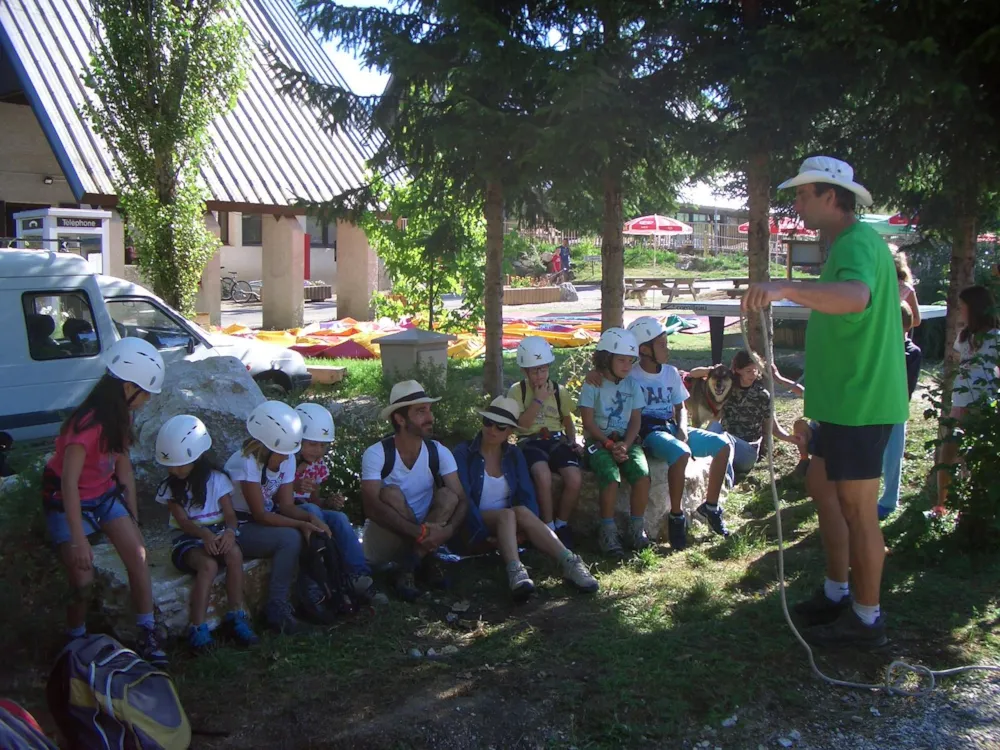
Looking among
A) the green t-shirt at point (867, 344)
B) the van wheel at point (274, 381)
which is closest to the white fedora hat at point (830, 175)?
the green t-shirt at point (867, 344)

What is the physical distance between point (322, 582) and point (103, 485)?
1.21 meters

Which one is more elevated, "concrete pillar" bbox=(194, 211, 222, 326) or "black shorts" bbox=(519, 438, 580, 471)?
"concrete pillar" bbox=(194, 211, 222, 326)

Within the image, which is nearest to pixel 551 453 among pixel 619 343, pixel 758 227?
pixel 619 343

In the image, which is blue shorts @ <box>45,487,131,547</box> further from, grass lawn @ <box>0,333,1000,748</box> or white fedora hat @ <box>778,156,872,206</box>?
white fedora hat @ <box>778,156,872,206</box>

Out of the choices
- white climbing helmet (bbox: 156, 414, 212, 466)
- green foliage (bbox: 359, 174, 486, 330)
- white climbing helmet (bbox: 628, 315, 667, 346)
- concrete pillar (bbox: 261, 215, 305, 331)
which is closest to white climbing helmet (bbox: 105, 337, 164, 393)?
white climbing helmet (bbox: 156, 414, 212, 466)

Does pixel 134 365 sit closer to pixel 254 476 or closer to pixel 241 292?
pixel 254 476

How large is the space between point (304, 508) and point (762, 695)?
2.55 metres

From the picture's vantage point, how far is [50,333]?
26.6ft

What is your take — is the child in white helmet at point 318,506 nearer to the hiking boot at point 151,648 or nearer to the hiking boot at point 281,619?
the hiking boot at point 281,619

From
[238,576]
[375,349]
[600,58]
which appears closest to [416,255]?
[375,349]

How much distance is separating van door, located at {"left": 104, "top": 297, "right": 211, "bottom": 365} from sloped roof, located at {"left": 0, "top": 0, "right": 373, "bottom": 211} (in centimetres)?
357

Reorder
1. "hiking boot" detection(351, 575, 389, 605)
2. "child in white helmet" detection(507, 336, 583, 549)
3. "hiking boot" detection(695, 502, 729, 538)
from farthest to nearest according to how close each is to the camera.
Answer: "hiking boot" detection(695, 502, 729, 538), "child in white helmet" detection(507, 336, 583, 549), "hiking boot" detection(351, 575, 389, 605)

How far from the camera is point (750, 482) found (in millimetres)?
7828

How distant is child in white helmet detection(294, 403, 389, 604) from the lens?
17.4 feet
